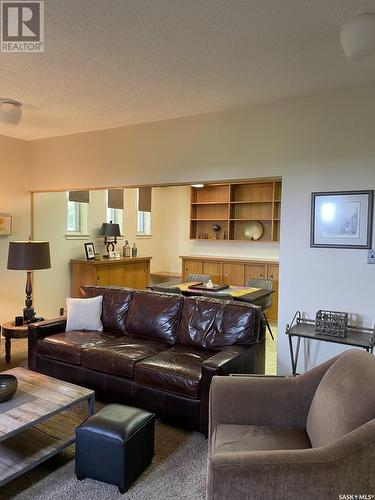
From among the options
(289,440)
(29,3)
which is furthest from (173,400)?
(29,3)

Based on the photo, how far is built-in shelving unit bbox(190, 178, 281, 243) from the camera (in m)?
6.57

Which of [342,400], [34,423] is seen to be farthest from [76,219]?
[342,400]

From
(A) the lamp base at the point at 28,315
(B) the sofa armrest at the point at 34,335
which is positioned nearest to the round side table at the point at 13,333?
(A) the lamp base at the point at 28,315

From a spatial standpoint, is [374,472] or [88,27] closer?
[374,472]

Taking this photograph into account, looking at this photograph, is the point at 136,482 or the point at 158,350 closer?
the point at 136,482

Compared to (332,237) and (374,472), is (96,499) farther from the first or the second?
(332,237)

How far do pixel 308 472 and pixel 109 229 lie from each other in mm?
5232

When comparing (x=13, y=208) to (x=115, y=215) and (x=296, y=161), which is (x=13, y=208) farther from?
(x=296, y=161)

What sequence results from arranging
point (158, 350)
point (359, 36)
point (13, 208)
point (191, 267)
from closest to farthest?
point (359, 36), point (158, 350), point (13, 208), point (191, 267)

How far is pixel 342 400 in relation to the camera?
175cm

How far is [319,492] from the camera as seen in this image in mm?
1461

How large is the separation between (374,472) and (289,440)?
0.49 meters

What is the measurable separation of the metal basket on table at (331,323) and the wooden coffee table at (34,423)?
186 centimetres

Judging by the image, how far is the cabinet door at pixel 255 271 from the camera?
635 cm
